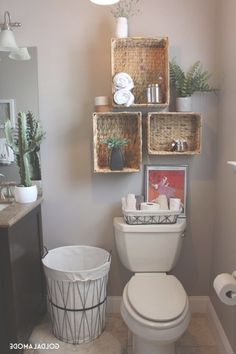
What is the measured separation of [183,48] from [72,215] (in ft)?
4.47

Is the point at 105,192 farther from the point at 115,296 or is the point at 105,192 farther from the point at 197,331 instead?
the point at 197,331

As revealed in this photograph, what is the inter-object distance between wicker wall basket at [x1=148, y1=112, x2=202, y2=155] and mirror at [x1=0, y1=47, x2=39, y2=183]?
806 mm

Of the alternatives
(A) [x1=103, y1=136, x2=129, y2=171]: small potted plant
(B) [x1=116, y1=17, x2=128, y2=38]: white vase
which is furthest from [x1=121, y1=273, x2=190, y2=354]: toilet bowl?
(B) [x1=116, y1=17, x2=128, y2=38]: white vase

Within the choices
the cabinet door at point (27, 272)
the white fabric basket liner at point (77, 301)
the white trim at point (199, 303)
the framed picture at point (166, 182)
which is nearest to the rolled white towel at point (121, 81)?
the framed picture at point (166, 182)

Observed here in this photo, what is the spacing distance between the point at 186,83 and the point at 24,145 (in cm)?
108

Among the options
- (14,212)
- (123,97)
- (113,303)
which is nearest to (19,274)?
(14,212)

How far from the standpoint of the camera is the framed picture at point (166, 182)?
2.02m

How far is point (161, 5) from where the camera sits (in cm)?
188

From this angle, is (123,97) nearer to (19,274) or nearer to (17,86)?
(17,86)

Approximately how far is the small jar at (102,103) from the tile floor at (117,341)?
1.47 m

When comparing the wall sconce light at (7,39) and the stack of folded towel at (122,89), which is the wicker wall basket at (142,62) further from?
the wall sconce light at (7,39)

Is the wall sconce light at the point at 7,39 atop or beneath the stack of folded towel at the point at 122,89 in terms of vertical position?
atop

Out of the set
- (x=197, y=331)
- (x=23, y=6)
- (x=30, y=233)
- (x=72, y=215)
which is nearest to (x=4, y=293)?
(x=30, y=233)

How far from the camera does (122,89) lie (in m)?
1.79
